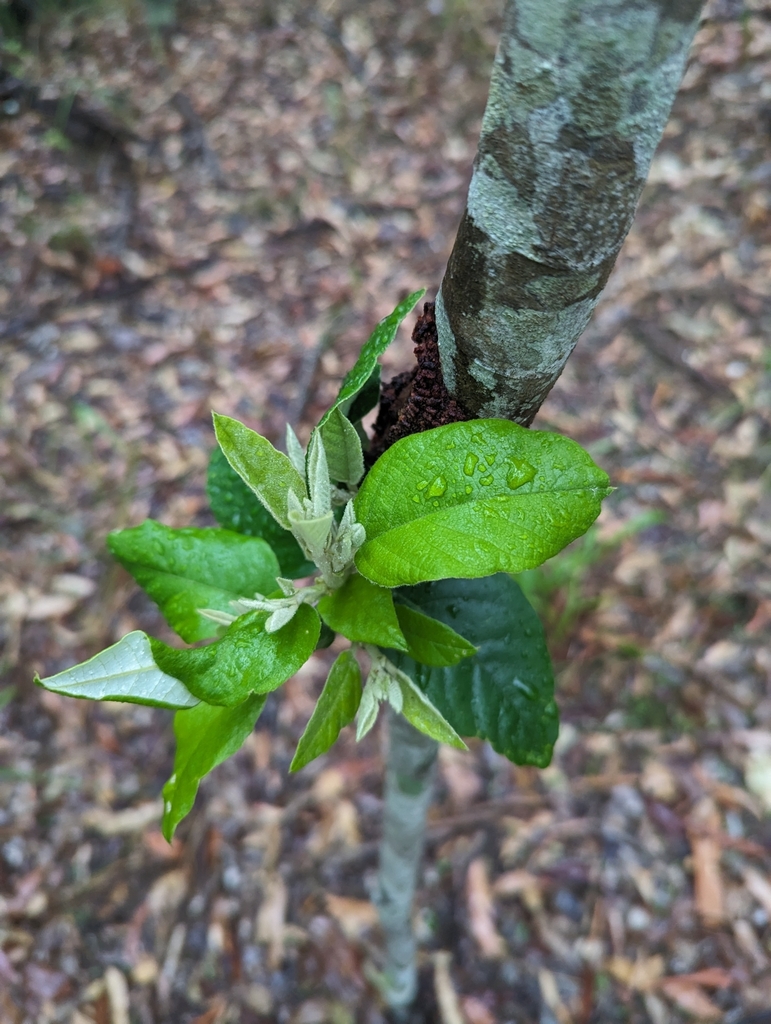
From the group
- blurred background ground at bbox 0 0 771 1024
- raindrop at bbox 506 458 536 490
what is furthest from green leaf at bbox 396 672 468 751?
blurred background ground at bbox 0 0 771 1024

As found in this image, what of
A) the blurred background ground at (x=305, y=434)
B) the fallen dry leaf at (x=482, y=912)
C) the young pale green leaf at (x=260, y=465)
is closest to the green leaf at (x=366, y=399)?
the young pale green leaf at (x=260, y=465)

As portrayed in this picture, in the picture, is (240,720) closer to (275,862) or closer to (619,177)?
(619,177)

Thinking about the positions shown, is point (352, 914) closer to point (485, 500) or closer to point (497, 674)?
point (497, 674)

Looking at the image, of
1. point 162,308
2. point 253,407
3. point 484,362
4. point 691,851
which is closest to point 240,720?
point 484,362

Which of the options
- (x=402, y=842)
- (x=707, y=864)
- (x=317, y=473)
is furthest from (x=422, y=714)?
A: (x=707, y=864)

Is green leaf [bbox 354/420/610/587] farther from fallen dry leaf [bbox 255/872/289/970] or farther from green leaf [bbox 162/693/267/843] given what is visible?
fallen dry leaf [bbox 255/872/289/970]

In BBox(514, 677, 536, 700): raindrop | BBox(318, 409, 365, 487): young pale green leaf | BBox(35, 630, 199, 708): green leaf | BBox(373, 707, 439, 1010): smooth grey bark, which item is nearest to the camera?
BBox(35, 630, 199, 708): green leaf
